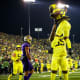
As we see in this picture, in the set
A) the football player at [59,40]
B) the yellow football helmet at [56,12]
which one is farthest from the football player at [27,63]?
the yellow football helmet at [56,12]

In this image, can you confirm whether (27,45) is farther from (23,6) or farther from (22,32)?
(22,32)

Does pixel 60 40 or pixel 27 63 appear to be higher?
pixel 60 40

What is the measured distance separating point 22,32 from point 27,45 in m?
38.7

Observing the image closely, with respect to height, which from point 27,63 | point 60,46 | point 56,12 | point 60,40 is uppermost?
point 56,12

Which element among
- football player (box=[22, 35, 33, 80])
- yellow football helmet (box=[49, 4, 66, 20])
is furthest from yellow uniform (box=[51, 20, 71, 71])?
football player (box=[22, 35, 33, 80])

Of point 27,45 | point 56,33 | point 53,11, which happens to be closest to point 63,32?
point 56,33

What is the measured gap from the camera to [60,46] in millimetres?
6555

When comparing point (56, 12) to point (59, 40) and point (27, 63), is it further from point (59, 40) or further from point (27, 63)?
point (27, 63)

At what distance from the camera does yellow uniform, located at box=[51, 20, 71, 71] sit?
6.45 m

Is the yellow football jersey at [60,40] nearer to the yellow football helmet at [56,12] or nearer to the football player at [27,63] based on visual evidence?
the yellow football helmet at [56,12]

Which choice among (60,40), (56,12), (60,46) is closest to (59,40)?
(60,40)

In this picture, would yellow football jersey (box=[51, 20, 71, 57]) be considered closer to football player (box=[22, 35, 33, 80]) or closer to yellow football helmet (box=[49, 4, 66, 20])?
yellow football helmet (box=[49, 4, 66, 20])

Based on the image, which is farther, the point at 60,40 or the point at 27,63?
the point at 27,63

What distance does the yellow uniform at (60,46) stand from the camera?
645 cm
